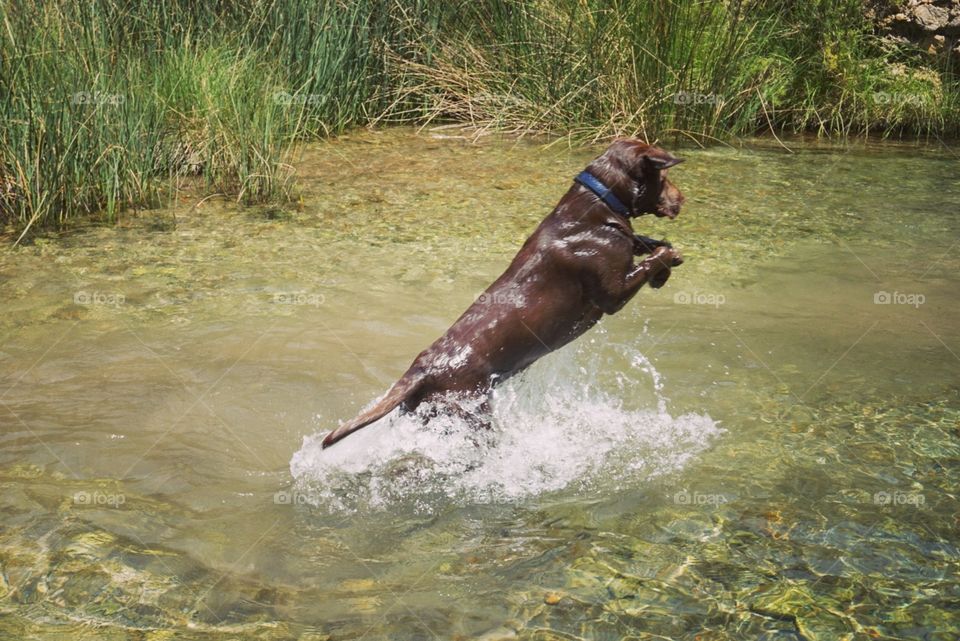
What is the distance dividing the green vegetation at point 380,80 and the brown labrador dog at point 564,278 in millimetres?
4015

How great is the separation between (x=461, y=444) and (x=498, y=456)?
0.78ft

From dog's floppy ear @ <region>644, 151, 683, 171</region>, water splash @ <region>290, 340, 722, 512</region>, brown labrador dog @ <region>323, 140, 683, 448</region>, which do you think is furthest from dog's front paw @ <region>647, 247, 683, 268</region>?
water splash @ <region>290, 340, 722, 512</region>

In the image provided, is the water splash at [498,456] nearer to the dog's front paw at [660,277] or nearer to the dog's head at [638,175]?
the dog's front paw at [660,277]

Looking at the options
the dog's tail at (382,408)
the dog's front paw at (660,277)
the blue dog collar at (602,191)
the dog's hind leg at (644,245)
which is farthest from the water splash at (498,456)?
the blue dog collar at (602,191)

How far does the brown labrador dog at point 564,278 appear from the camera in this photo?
13.7 ft

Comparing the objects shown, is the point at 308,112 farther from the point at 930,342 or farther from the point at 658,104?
the point at 930,342

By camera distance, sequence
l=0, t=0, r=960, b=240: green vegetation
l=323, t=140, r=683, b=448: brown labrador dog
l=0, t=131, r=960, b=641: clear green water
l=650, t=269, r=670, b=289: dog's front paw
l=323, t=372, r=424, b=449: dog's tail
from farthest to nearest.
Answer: l=0, t=0, r=960, b=240: green vegetation, l=650, t=269, r=670, b=289: dog's front paw, l=323, t=140, r=683, b=448: brown labrador dog, l=323, t=372, r=424, b=449: dog's tail, l=0, t=131, r=960, b=641: clear green water

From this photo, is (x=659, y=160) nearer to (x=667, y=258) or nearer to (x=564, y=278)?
(x=667, y=258)

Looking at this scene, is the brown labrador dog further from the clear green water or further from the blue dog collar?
the clear green water

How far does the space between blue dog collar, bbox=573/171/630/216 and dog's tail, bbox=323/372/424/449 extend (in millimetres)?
1028

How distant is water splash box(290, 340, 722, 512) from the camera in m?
4.20

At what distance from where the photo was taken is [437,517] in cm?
401

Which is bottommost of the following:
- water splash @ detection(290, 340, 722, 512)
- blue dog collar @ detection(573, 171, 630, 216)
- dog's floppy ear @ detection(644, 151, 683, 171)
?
water splash @ detection(290, 340, 722, 512)

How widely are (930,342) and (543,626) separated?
3312 millimetres
